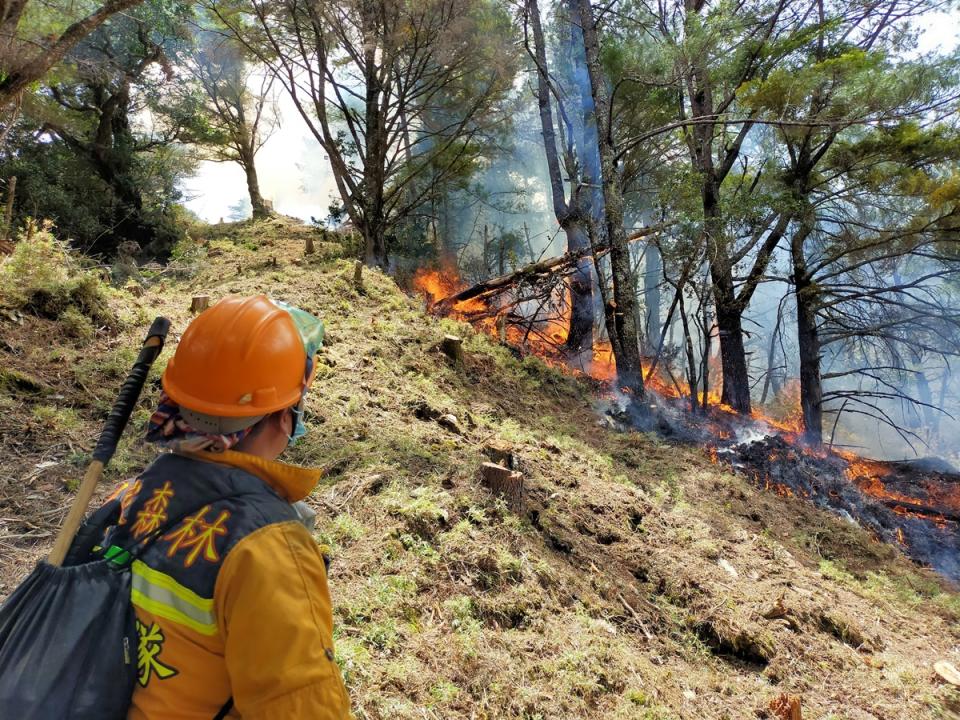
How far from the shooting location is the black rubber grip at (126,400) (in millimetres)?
1291

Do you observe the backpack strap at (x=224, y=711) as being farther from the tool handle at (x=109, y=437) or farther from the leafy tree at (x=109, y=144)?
the leafy tree at (x=109, y=144)

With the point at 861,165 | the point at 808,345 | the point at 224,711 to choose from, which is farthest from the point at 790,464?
the point at 224,711

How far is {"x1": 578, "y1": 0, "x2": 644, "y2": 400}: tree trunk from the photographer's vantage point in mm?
8000

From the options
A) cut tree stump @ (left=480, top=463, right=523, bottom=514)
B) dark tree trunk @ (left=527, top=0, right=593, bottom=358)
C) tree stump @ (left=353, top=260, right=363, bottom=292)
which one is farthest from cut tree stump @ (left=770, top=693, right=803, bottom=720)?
dark tree trunk @ (left=527, top=0, right=593, bottom=358)

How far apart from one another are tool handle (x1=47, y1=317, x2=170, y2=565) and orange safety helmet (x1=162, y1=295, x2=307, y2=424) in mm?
120

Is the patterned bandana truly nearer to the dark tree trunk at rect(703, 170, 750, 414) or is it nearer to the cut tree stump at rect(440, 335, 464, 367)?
the cut tree stump at rect(440, 335, 464, 367)

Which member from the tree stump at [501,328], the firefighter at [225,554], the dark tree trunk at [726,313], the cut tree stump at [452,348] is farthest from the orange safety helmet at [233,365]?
the dark tree trunk at [726,313]

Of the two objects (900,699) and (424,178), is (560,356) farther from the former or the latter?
(900,699)

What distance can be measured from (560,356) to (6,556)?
980 cm

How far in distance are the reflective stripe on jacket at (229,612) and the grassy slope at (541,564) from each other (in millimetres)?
1352

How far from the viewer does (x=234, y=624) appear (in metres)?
1.05

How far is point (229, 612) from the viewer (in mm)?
1066

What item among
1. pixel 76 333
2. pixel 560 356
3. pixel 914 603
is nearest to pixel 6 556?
pixel 76 333

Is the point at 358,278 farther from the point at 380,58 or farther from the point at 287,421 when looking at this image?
the point at 287,421
